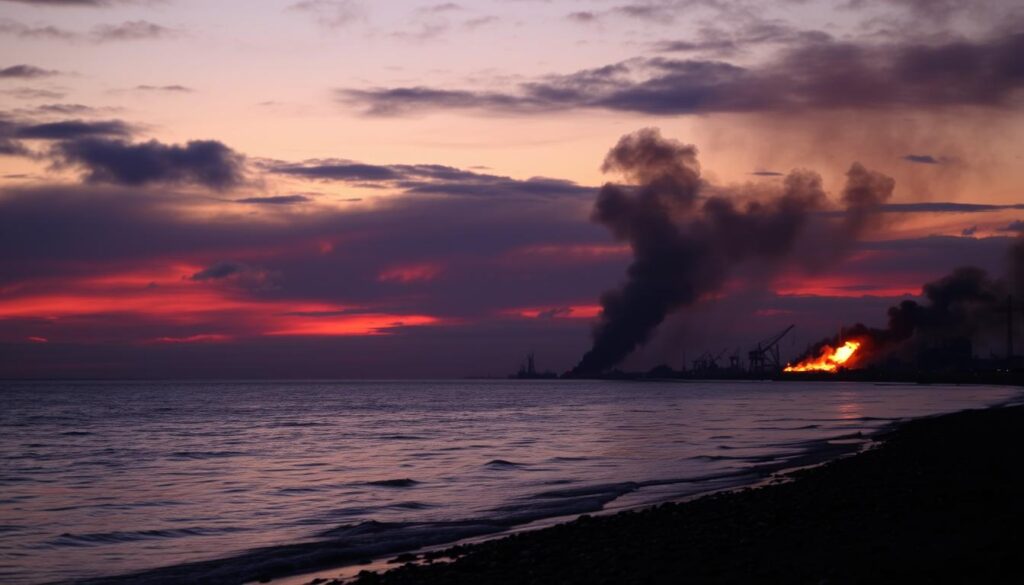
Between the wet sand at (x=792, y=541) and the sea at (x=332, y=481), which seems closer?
the wet sand at (x=792, y=541)

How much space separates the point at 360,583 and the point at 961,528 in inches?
403

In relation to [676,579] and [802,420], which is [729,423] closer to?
[802,420]

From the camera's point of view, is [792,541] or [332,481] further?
[332,481]

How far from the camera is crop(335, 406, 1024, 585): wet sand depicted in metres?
13.5

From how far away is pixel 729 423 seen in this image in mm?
75750

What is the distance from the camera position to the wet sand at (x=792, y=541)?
44.2 feet

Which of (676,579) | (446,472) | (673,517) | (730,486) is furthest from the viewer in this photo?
(446,472)

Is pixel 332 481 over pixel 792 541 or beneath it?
beneath

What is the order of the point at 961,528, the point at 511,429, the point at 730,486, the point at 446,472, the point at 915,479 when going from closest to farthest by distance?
the point at 961,528
the point at 915,479
the point at 730,486
the point at 446,472
the point at 511,429

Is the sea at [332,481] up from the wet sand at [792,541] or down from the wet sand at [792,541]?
down

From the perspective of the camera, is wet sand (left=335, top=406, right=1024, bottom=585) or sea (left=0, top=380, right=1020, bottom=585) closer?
wet sand (left=335, top=406, right=1024, bottom=585)

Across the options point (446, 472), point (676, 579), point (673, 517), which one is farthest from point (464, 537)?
point (446, 472)

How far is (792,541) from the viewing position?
16.2 m

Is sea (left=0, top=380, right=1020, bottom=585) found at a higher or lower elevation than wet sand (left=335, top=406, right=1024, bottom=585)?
lower
